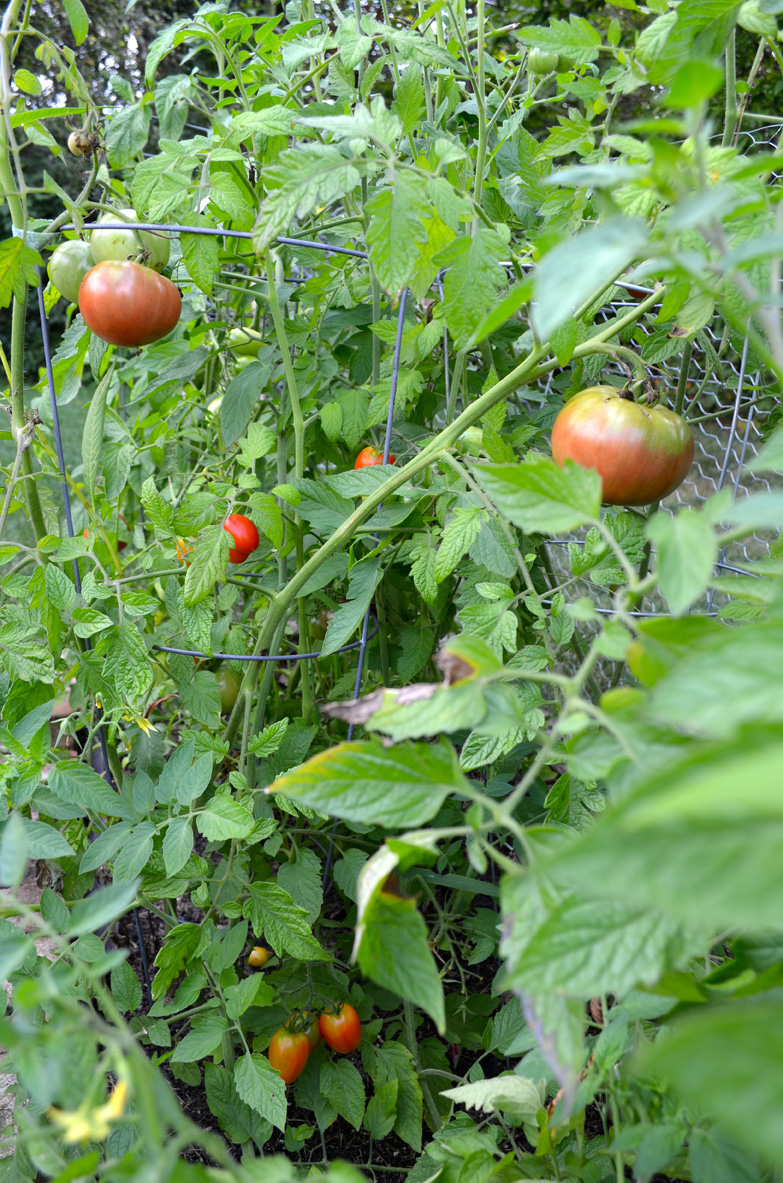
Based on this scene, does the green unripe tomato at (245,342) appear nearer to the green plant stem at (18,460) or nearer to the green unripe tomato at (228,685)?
the green plant stem at (18,460)

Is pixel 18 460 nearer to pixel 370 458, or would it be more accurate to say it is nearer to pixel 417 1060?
pixel 370 458

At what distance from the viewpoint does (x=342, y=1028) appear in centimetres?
100

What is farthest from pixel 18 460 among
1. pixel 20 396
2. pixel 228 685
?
pixel 228 685

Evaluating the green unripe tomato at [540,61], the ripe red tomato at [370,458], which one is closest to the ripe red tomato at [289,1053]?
the ripe red tomato at [370,458]

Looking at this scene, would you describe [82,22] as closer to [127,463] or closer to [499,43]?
[127,463]

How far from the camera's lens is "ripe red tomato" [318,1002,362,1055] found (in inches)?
39.5

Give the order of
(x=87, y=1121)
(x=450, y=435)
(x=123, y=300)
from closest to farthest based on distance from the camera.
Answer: (x=87, y=1121) < (x=450, y=435) < (x=123, y=300)

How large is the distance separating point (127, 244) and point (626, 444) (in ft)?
1.90

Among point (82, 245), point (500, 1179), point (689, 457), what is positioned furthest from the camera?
point (82, 245)

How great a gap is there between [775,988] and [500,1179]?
1.32 ft

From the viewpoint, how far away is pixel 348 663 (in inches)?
49.3

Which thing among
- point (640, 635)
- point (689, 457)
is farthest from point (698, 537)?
point (689, 457)

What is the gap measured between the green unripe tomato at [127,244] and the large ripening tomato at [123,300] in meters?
0.04

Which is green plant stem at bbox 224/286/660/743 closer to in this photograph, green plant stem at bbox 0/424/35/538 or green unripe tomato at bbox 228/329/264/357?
green plant stem at bbox 0/424/35/538
